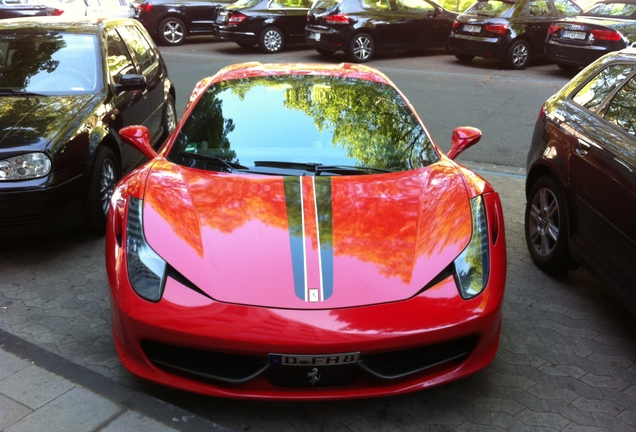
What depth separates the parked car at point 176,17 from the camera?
1825 centimetres

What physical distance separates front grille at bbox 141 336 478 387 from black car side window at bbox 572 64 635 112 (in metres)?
2.41

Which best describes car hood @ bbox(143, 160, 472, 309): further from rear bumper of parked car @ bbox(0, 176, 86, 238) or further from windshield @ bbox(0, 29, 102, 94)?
windshield @ bbox(0, 29, 102, 94)

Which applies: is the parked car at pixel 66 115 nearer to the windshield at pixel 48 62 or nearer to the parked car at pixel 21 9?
the windshield at pixel 48 62

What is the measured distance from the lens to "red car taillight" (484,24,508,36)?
47.9ft

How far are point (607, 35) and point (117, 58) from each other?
30.4ft

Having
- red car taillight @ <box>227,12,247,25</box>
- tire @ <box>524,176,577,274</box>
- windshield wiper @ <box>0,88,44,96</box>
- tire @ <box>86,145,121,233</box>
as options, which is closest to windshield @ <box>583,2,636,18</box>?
red car taillight @ <box>227,12,247,25</box>

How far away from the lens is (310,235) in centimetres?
358

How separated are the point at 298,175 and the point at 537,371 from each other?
169cm

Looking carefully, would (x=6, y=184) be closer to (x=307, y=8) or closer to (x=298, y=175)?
(x=298, y=175)

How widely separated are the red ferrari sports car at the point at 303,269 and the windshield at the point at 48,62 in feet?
7.04

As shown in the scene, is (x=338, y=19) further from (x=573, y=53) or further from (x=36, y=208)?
(x=36, y=208)

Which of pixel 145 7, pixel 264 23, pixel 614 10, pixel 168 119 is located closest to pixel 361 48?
pixel 264 23

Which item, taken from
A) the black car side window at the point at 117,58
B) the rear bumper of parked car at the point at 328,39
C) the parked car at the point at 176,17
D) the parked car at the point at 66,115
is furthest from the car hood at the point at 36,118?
the parked car at the point at 176,17

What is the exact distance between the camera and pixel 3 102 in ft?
18.8
